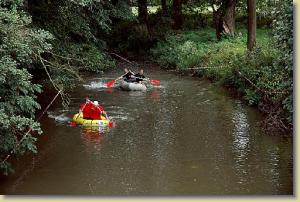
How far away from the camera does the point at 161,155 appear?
1228 cm

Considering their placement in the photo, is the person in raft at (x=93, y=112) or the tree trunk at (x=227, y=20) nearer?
the person in raft at (x=93, y=112)

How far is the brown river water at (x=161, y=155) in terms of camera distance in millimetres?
10312

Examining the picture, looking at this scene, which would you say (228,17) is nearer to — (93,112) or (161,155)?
(93,112)

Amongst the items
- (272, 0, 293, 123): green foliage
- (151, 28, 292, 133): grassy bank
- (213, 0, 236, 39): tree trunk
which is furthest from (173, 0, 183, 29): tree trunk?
(272, 0, 293, 123): green foliage

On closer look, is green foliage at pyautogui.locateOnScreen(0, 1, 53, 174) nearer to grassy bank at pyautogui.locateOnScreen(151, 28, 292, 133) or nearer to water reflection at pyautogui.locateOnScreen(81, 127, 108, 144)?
water reflection at pyautogui.locateOnScreen(81, 127, 108, 144)

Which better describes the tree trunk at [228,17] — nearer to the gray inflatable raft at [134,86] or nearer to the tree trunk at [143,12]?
the tree trunk at [143,12]

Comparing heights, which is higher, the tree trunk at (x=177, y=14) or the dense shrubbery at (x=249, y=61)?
the tree trunk at (x=177, y=14)

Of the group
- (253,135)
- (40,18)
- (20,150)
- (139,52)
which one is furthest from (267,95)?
(139,52)

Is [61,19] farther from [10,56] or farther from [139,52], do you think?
[139,52]

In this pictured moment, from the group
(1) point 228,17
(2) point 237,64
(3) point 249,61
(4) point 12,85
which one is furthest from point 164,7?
(4) point 12,85

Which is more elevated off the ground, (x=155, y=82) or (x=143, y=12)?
(x=143, y=12)

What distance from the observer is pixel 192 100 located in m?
19.3

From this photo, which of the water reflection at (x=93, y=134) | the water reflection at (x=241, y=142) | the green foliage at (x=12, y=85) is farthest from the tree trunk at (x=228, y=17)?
the green foliage at (x=12, y=85)

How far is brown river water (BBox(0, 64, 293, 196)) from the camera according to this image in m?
10.3
